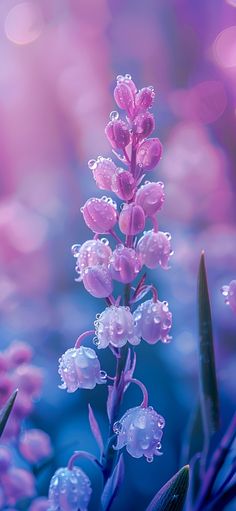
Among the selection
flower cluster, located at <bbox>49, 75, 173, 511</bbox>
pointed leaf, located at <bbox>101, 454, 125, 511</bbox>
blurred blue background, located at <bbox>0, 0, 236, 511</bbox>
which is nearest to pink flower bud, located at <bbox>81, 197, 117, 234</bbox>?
flower cluster, located at <bbox>49, 75, 173, 511</bbox>

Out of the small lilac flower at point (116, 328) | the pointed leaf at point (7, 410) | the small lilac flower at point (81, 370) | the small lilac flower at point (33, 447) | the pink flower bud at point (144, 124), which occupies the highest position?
the pink flower bud at point (144, 124)

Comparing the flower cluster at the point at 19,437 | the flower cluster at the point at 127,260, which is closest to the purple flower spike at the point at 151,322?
the flower cluster at the point at 127,260

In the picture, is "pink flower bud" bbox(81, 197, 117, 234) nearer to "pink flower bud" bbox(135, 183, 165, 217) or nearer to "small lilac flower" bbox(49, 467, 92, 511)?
"pink flower bud" bbox(135, 183, 165, 217)

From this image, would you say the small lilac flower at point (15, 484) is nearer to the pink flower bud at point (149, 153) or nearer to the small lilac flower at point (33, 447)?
the small lilac flower at point (33, 447)

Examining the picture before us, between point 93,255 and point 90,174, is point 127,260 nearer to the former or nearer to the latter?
point 93,255

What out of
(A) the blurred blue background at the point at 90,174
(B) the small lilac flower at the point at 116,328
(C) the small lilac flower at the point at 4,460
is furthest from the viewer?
(A) the blurred blue background at the point at 90,174

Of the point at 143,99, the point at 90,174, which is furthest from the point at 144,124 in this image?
the point at 90,174
